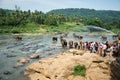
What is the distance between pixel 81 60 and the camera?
73.8 feet

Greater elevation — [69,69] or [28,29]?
[69,69]

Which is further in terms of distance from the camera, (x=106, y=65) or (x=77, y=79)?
(x=106, y=65)

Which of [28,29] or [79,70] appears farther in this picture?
[28,29]

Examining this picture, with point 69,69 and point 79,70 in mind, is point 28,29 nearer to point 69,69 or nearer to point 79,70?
point 69,69

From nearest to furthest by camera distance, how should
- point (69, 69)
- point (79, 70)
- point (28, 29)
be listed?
point (79, 70) → point (69, 69) → point (28, 29)

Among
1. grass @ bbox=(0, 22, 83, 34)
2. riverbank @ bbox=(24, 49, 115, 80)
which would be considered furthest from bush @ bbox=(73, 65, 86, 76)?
grass @ bbox=(0, 22, 83, 34)

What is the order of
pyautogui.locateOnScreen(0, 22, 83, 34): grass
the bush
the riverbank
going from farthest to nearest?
pyautogui.locateOnScreen(0, 22, 83, 34): grass → the bush → the riverbank

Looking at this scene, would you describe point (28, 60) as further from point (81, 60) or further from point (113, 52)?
point (113, 52)

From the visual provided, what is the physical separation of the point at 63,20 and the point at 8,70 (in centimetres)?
11464

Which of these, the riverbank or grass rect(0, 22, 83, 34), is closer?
the riverbank

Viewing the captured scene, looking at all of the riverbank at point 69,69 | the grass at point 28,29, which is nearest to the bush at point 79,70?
the riverbank at point 69,69

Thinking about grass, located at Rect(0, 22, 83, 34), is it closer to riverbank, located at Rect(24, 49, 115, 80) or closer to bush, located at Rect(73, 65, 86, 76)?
riverbank, located at Rect(24, 49, 115, 80)

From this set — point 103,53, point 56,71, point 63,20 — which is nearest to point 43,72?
point 56,71

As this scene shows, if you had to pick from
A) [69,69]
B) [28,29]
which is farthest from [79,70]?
[28,29]
